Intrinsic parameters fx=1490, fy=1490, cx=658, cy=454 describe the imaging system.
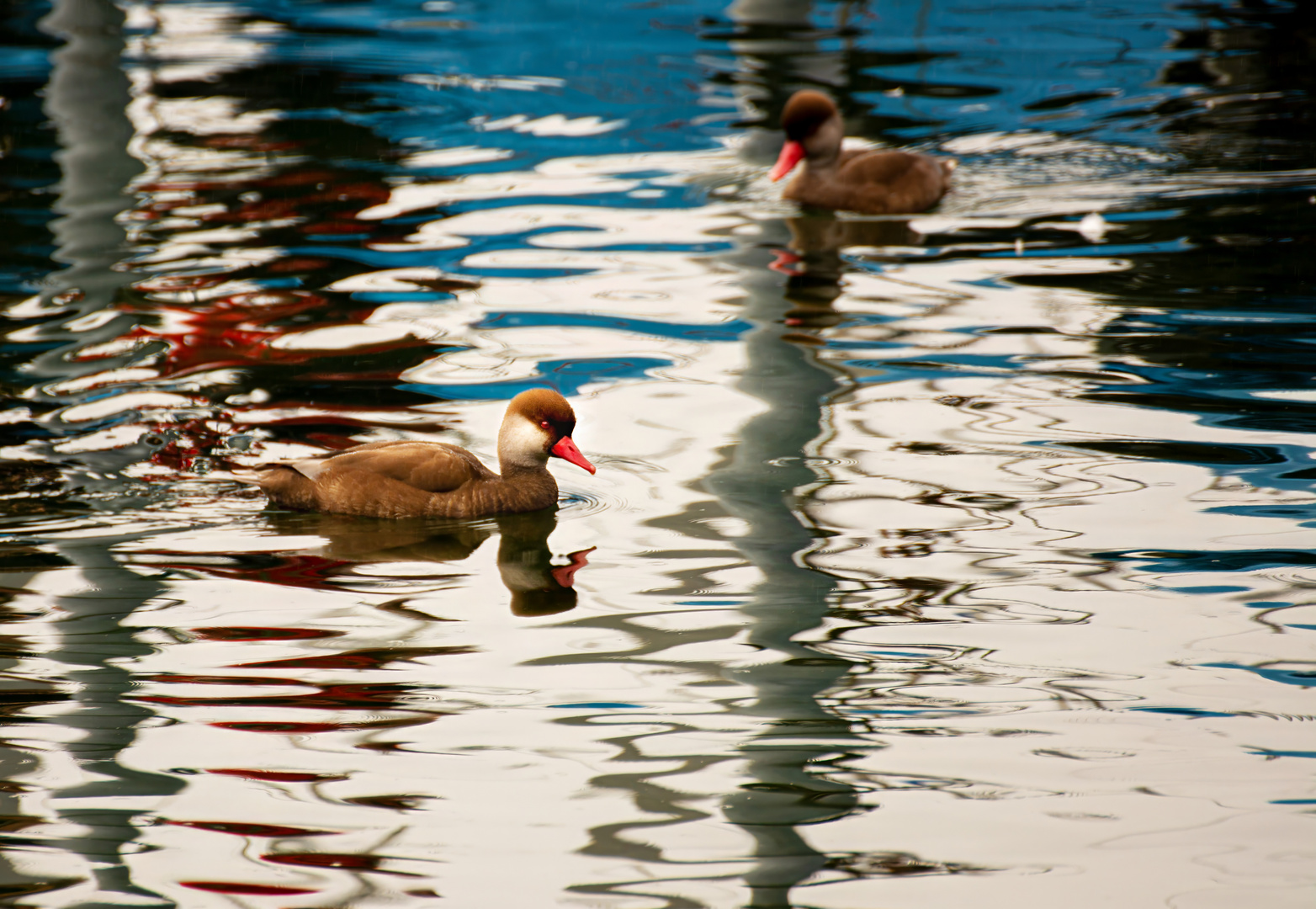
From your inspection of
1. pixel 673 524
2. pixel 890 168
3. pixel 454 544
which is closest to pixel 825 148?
pixel 890 168

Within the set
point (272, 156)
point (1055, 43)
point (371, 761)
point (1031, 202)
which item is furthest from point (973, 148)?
point (371, 761)

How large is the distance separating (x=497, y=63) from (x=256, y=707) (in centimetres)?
1105

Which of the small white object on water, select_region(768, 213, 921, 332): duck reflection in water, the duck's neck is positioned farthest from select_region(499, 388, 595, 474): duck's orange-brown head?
the duck's neck

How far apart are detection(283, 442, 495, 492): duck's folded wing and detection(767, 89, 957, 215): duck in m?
5.12

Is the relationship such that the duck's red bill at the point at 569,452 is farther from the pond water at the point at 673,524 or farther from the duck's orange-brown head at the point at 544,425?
the pond water at the point at 673,524

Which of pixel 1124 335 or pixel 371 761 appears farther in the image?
pixel 1124 335

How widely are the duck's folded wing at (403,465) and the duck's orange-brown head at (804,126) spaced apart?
200 inches

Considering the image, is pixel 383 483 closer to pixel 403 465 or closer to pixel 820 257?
pixel 403 465

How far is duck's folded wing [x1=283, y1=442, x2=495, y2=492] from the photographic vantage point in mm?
5789

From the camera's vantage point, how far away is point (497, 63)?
14453 millimetres

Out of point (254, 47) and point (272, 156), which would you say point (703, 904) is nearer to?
point (272, 156)

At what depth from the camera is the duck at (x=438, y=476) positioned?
19.0ft

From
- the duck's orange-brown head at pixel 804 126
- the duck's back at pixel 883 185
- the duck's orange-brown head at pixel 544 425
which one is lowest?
the duck's orange-brown head at pixel 544 425

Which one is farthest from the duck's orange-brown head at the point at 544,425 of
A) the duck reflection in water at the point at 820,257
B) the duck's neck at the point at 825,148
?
the duck's neck at the point at 825,148
